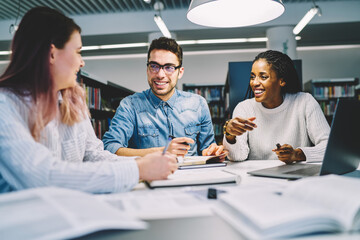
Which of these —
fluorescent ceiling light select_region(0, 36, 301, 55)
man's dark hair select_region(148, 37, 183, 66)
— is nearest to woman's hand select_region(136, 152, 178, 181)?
man's dark hair select_region(148, 37, 183, 66)

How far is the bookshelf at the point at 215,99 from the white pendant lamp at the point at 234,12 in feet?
14.1

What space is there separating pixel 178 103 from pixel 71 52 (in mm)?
1072

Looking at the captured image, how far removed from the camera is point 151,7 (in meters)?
5.16

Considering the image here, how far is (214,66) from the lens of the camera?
264 inches

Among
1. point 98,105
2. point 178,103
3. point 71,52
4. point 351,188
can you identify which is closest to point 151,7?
point 98,105

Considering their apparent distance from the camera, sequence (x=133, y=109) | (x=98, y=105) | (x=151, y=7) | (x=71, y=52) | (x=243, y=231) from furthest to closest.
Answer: (x=151, y=7)
(x=98, y=105)
(x=133, y=109)
(x=71, y=52)
(x=243, y=231)

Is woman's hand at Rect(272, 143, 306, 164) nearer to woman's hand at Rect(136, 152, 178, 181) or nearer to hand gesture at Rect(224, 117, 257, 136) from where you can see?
hand gesture at Rect(224, 117, 257, 136)

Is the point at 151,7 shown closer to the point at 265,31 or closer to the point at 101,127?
the point at 265,31

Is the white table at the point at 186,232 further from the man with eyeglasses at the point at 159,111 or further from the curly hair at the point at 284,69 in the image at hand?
the curly hair at the point at 284,69

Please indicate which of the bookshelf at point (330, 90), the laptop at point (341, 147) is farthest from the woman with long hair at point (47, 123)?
the bookshelf at point (330, 90)

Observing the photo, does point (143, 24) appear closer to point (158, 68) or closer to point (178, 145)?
point (158, 68)

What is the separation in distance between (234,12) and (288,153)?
30.7 inches

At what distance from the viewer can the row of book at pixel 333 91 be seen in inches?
222

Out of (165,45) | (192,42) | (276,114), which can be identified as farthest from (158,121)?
(192,42)
